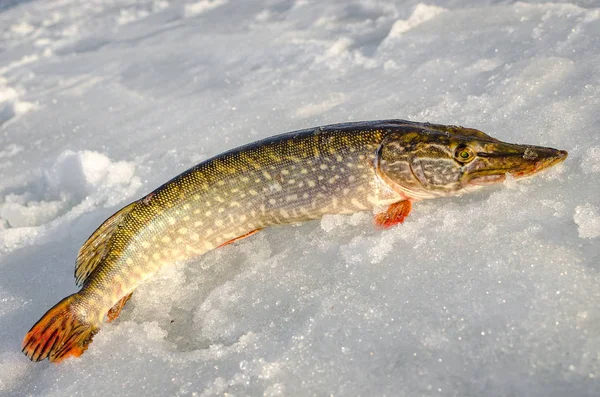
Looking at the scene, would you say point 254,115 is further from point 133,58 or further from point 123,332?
point 133,58

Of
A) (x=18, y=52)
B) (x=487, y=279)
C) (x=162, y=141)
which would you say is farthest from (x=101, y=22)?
(x=487, y=279)

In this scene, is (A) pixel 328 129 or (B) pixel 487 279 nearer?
(B) pixel 487 279

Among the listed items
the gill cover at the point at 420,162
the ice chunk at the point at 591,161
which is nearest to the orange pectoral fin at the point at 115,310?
the gill cover at the point at 420,162

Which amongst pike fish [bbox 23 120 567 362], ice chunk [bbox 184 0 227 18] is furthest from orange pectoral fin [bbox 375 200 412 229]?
ice chunk [bbox 184 0 227 18]

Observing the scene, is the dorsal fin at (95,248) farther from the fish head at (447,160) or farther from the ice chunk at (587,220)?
the ice chunk at (587,220)

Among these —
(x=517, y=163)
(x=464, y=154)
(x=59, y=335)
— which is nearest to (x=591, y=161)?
(x=517, y=163)

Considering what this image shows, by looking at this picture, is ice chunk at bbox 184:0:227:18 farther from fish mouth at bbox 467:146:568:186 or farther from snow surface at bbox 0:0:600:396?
fish mouth at bbox 467:146:568:186
